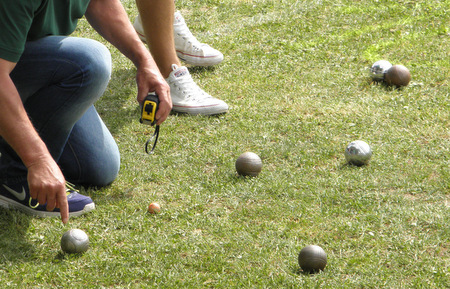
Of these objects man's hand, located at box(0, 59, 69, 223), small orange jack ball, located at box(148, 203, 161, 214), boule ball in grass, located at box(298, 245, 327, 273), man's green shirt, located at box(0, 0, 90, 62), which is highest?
man's green shirt, located at box(0, 0, 90, 62)

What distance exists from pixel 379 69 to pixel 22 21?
11.1 ft

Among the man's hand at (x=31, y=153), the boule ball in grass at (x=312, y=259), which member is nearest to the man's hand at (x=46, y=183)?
the man's hand at (x=31, y=153)

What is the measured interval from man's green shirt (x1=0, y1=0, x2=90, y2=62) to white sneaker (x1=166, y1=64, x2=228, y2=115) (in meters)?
1.66

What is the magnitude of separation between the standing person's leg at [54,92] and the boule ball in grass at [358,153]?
1685mm

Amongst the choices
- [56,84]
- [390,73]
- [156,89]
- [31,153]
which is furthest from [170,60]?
[31,153]

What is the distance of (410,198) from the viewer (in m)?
3.82

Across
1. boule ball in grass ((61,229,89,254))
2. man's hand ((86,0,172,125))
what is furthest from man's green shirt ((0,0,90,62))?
boule ball in grass ((61,229,89,254))

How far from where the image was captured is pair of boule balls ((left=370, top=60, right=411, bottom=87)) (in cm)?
532

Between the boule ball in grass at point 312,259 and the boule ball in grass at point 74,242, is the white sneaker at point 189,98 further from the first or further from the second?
the boule ball in grass at point 312,259

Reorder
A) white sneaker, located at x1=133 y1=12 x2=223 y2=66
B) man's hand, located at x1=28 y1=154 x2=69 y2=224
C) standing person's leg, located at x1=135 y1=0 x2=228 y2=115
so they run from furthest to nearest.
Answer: white sneaker, located at x1=133 y1=12 x2=223 y2=66 < standing person's leg, located at x1=135 y1=0 x2=228 y2=115 < man's hand, located at x1=28 y1=154 x2=69 y2=224

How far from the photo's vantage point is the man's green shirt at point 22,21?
295 centimetres

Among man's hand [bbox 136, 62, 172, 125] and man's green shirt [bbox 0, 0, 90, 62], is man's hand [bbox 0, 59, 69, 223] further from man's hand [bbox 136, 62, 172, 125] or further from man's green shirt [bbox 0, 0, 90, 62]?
man's hand [bbox 136, 62, 172, 125]

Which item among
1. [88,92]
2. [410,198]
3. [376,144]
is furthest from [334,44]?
[88,92]

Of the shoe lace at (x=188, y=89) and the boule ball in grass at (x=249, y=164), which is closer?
the boule ball in grass at (x=249, y=164)
